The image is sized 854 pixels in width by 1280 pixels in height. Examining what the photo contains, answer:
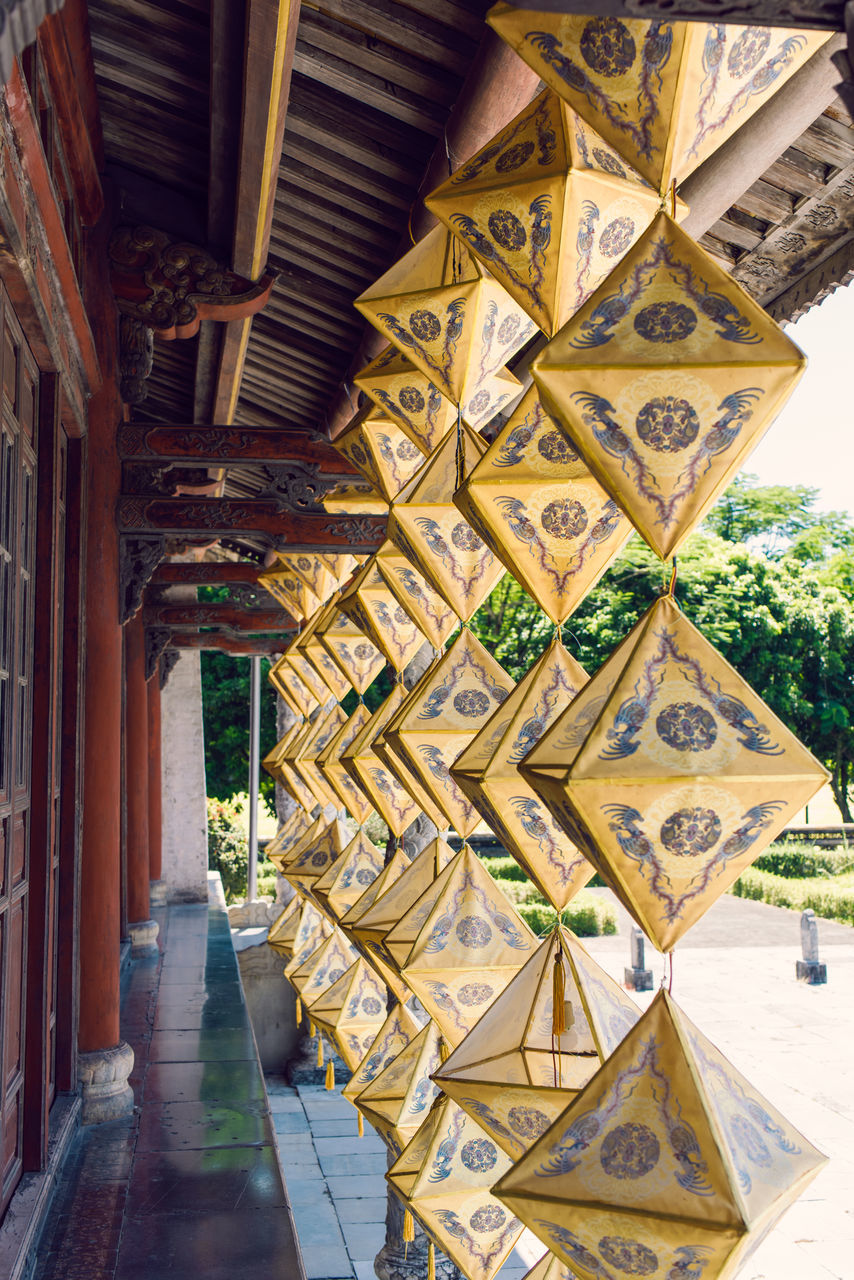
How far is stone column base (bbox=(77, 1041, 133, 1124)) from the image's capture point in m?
4.52

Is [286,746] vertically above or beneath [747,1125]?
above

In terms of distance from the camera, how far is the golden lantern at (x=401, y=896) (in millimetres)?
3350

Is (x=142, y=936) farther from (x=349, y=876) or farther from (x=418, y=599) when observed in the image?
(x=418, y=599)

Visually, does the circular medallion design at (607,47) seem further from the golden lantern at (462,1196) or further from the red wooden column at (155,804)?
the red wooden column at (155,804)

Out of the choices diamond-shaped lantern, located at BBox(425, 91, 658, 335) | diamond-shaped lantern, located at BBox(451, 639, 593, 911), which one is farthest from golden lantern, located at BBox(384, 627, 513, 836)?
diamond-shaped lantern, located at BBox(425, 91, 658, 335)

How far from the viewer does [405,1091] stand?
3.59 m

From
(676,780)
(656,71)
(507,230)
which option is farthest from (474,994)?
(656,71)

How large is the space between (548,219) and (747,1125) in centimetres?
154

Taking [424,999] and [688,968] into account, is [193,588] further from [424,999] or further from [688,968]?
[424,999]

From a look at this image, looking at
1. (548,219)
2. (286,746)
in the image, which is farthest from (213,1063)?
(548,219)

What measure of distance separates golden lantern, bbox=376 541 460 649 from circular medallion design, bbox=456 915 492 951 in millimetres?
948

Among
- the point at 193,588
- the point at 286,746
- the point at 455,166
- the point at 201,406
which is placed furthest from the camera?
the point at 193,588

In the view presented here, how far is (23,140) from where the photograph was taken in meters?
2.62

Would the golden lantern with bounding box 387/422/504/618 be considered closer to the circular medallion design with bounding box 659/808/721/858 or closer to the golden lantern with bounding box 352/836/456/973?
the golden lantern with bounding box 352/836/456/973
